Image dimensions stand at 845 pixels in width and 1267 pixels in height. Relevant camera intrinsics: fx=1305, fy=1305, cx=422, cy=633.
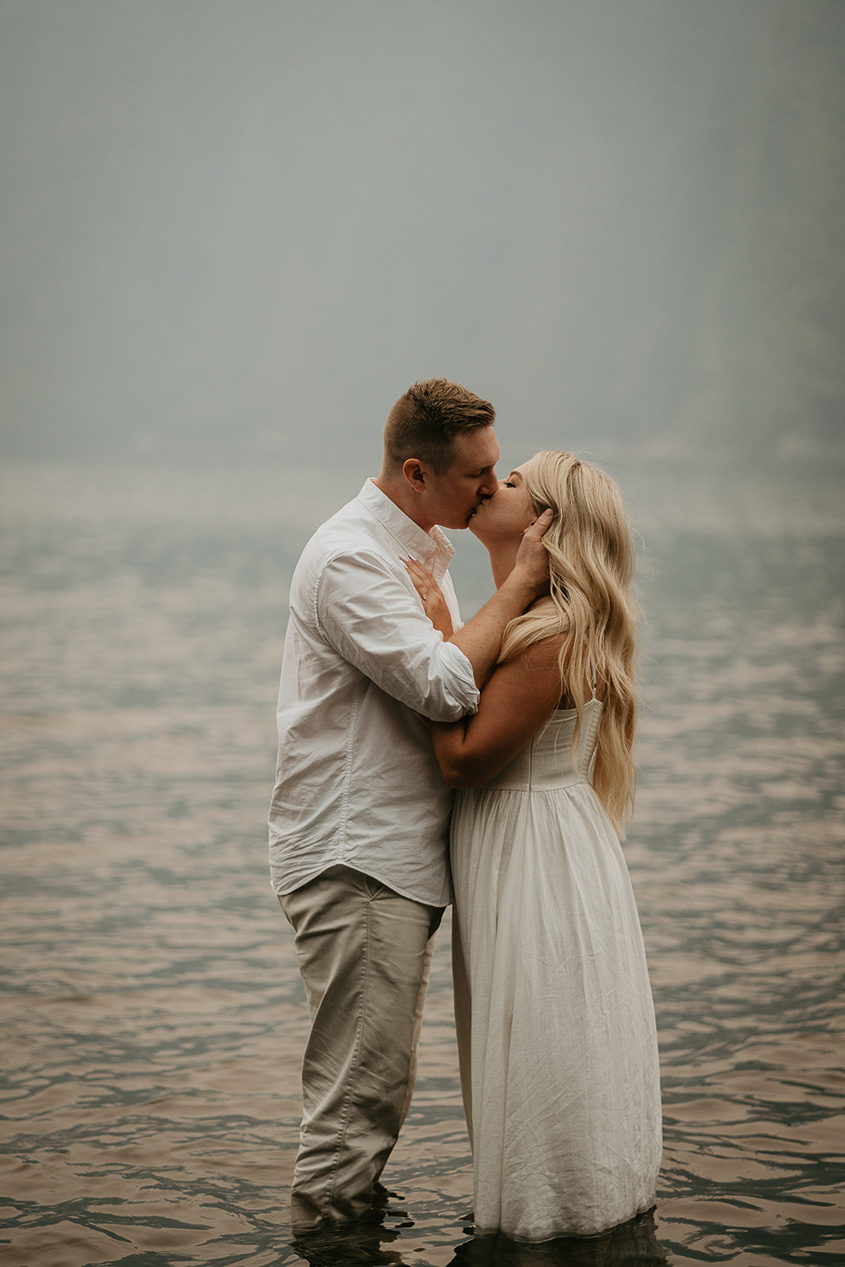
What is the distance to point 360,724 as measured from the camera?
10.7ft

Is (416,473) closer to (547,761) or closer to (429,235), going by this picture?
(547,761)

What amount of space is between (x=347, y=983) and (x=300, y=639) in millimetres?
861

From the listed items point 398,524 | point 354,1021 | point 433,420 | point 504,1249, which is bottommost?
point 504,1249

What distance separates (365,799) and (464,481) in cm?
84

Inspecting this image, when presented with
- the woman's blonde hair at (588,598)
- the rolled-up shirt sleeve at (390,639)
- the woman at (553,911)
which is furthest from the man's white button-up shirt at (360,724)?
the woman's blonde hair at (588,598)

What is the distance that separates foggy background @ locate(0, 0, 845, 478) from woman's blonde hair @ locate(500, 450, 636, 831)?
7404 centimetres

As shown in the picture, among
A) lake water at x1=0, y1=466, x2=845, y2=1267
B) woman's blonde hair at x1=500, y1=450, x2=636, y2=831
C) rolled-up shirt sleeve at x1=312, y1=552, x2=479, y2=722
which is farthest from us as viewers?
lake water at x1=0, y1=466, x2=845, y2=1267

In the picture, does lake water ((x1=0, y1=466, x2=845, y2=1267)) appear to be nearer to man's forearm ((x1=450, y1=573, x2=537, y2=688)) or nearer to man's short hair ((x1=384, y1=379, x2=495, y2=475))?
man's forearm ((x1=450, y1=573, x2=537, y2=688))

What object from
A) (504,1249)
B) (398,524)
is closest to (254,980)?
(504,1249)

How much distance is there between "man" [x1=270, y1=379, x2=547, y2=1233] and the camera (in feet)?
10.5

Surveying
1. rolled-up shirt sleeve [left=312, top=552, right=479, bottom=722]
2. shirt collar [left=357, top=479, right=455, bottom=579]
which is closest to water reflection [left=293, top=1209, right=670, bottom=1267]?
rolled-up shirt sleeve [left=312, top=552, right=479, bottom=722]

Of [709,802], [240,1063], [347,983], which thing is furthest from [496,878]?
[709,802]

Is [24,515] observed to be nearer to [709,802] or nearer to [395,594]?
[709,802]

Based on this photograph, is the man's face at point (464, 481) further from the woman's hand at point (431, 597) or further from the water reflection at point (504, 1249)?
the water reflection at point (504, 1249)
